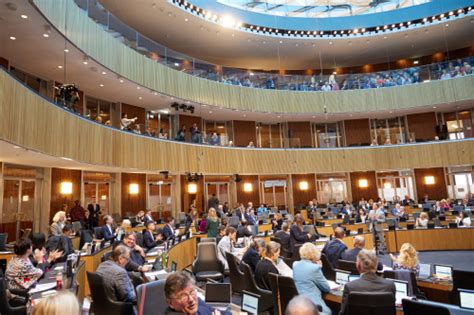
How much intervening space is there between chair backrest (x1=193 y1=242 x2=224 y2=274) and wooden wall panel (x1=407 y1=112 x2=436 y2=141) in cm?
1965

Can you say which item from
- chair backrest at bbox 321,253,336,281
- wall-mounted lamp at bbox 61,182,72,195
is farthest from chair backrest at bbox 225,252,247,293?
wall-mounted lamp at bbox 61,182,72,195

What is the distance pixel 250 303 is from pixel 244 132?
18.9 meters

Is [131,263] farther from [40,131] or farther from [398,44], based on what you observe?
[398,44]

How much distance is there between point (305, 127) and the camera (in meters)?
23.6

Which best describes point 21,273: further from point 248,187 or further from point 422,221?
point 248,187

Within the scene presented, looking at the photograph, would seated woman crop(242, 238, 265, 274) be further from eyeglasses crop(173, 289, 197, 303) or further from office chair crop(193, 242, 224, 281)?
eyeglasses crop(173, 289, 197, 303)

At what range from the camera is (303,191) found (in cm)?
2231

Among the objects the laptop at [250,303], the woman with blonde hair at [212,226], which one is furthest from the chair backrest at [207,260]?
the laptop at [250,303]

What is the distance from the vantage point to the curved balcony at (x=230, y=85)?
12367 mm

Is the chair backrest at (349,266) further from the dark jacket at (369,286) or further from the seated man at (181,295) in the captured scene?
the seated man at (181,295)

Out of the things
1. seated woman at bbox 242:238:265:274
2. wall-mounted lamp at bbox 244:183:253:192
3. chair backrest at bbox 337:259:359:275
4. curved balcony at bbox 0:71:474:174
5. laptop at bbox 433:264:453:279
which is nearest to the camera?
laptop at bbox 433:264:453:279

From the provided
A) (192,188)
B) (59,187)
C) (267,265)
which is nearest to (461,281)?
(267,265)

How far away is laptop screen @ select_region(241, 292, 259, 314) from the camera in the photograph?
366 cm

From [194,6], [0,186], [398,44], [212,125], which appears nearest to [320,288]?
[0,186]
